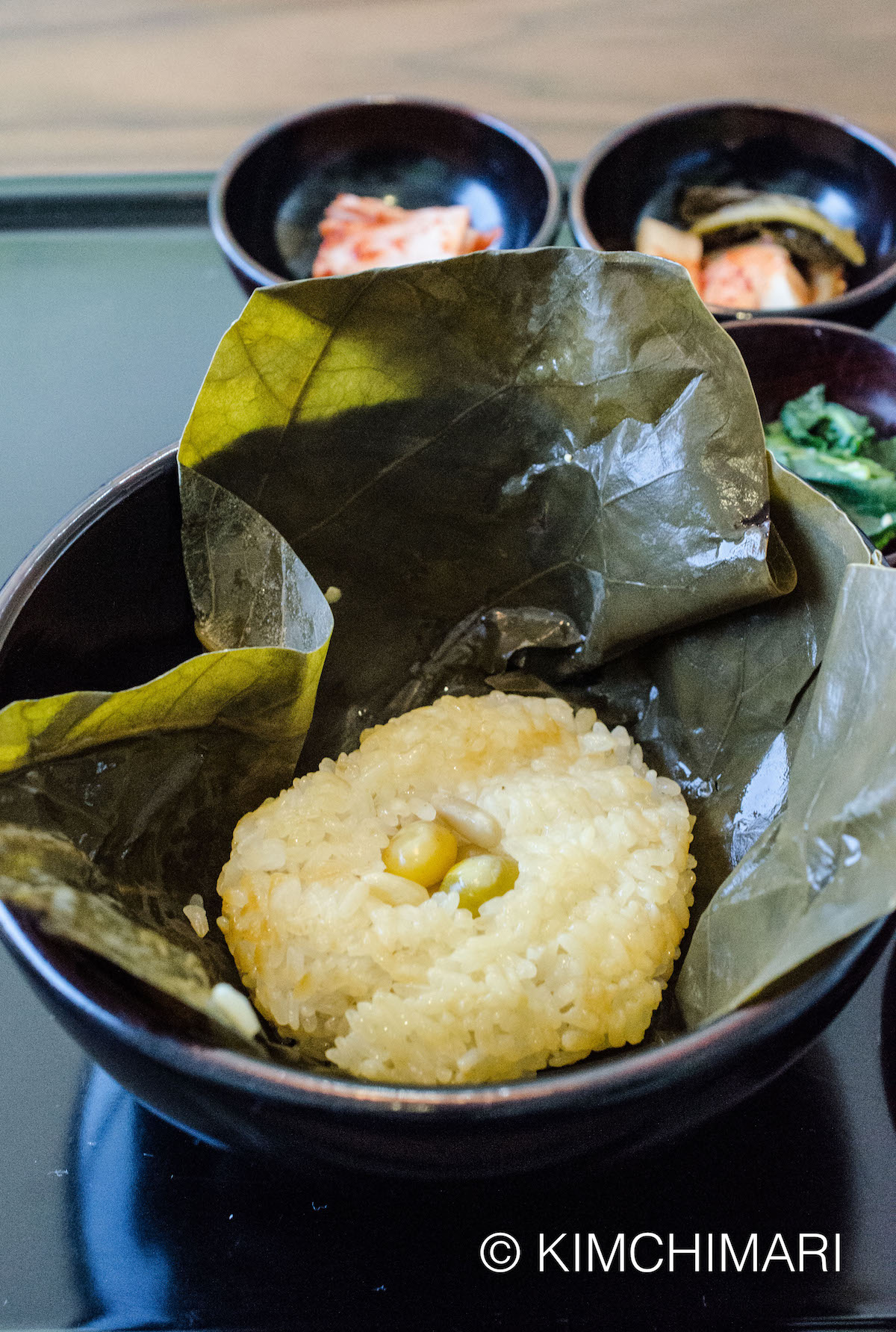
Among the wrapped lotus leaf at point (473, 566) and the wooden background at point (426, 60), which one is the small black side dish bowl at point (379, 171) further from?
the wrapped lotus leaf at point (473, 566)

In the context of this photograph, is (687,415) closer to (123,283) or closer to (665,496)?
(665,496)

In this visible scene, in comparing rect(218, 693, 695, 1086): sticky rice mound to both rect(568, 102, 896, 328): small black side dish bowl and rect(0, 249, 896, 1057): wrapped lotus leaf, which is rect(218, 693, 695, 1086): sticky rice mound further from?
rect(568, 102, 896, 328): small black side dish bowl

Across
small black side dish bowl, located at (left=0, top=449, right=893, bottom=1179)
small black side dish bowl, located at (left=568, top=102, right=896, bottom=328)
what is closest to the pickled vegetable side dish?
small black side dish bowl, located at (left=568, top=102, right=896, bottom=328)

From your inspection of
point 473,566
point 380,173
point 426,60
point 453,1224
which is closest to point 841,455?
point 473,566

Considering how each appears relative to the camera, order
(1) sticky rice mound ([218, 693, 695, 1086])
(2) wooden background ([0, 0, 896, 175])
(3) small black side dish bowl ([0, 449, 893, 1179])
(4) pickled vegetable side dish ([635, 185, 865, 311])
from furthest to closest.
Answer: (2) wooden background ([0, 0, 896, 175])
(4) pickled vegetable side dish ([635, 185, 865, 311])
(1) sticky rice mound ([218, 693, 695, 1086])
(3) small black side dish bowl ([0, 449, 893, 1179])

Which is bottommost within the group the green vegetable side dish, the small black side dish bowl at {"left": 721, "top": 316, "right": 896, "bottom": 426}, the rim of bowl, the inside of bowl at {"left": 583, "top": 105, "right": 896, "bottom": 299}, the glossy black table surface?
the glossy black table surface

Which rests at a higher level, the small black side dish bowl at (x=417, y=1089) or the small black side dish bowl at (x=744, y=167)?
the small black side dish bowl at (x=744, y=167)

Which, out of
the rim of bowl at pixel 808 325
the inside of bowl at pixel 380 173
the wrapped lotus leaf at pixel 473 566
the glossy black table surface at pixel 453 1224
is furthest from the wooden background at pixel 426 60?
the glossy black table surface at pixel 453 1224
